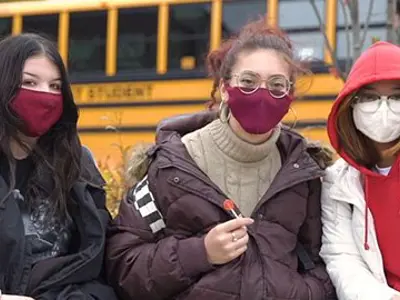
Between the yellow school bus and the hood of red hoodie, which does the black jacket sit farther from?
the yellow school bus

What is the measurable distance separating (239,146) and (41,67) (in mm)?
644

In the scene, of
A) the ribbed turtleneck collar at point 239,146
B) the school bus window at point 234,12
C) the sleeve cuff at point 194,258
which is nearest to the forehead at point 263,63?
the ribbed turtleneck collar at point 239,146

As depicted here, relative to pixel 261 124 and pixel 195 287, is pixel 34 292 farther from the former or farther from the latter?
pixel 261 124

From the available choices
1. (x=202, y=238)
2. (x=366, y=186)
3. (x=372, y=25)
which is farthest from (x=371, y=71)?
(x=372, y=25)

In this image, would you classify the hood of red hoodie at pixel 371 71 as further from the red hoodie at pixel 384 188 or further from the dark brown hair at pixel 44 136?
the dark brown hair at pixel 44 136

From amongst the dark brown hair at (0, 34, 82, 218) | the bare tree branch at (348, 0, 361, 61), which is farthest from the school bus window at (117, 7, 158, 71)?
the dark brown hair at (0, 34, 82, 218)

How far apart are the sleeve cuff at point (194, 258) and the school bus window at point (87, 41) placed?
642 cm

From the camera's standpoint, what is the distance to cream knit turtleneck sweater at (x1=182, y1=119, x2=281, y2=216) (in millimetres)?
2375

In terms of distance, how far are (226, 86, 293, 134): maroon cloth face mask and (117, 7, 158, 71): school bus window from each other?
5.96 meters

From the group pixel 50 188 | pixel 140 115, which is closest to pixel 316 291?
pixel 50 188

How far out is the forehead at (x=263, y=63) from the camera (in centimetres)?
235

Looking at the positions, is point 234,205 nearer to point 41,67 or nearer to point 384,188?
point 384,188

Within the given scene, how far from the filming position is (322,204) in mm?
2439

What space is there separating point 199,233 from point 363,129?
22.9 inches
